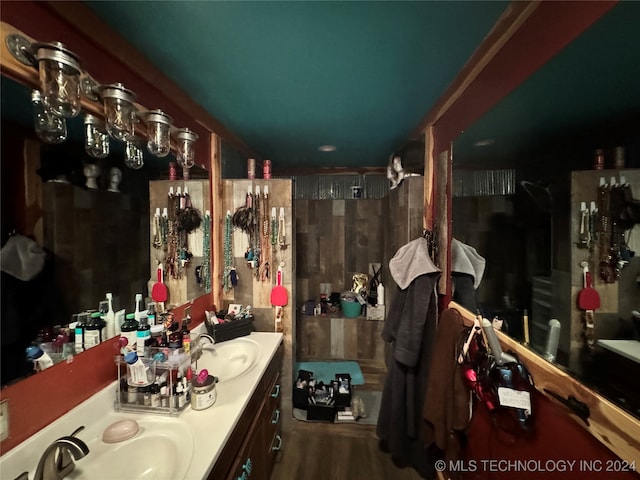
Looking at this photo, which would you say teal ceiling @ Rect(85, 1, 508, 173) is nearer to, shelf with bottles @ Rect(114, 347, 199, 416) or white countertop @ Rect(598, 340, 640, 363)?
white countertop @ Rect(598, 340, 640, 363)

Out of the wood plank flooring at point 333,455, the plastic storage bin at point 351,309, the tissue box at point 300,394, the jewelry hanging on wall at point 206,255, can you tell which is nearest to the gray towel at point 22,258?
the jewelry hanging on wall at point 206,255

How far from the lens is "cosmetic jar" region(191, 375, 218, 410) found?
0.97m

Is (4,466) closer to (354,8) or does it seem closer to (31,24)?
(31,24)

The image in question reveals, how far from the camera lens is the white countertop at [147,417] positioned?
71 cm

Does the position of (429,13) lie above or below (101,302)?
above

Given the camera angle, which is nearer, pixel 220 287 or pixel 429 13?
pixel 429 13

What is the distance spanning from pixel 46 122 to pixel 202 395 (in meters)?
1.07

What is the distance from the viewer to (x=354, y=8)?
880 mm

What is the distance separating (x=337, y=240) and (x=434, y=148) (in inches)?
65.6

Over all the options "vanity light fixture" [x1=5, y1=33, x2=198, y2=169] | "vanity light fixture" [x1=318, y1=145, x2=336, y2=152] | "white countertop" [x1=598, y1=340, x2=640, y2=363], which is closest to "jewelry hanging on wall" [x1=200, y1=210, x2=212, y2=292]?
"vanity light fixture" [x1=5, y1=33, x2=198, y2=169]

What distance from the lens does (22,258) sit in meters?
0.76

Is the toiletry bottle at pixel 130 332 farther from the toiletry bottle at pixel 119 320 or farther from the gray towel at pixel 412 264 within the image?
the gray towel at pixel 412 264

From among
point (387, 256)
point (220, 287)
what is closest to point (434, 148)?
point (387, 256)

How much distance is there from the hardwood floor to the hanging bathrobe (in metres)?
0.15
